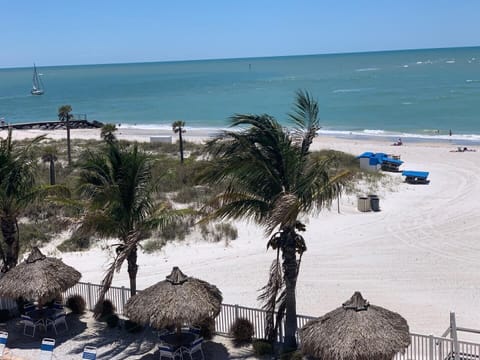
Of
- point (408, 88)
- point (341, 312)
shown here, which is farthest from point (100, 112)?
point (341, 312)

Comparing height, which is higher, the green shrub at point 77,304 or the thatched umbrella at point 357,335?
the thatched umbrella at point 357,335

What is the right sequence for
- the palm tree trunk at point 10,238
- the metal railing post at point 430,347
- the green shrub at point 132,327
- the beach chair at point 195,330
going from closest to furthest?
the metal railing post at point 430,347 < the beach chair at point 195,330 < the green shrub at point 132,327 < the palm tree trunk at point 10,238

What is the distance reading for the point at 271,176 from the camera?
11.6m

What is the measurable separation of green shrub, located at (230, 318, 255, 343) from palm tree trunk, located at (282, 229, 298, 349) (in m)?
0.91

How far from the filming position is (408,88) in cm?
10325

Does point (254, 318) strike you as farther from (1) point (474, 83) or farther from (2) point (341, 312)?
(1) point (474, 83)

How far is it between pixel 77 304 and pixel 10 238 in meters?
2.22

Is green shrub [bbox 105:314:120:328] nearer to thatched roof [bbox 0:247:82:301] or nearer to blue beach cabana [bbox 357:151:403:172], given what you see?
thatched roof [bbox 0:247:82:301]

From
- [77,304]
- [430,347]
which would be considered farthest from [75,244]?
[430,347]

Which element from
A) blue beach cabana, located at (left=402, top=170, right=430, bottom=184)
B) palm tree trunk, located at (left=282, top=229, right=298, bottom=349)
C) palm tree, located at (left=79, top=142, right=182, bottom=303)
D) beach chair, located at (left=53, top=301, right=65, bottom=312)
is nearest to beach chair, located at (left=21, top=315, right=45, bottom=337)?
beach chair, located at (left=53, top=301, right=65, bottom=312)

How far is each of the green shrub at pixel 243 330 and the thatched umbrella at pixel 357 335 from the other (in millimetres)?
2314

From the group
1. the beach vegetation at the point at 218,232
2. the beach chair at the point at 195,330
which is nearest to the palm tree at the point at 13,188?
the beach chair at the point at 195,330

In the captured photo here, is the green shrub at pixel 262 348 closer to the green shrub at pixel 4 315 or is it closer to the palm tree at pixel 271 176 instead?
the palm tree at pixel 271 176

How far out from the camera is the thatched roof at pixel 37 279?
43.6 ft
